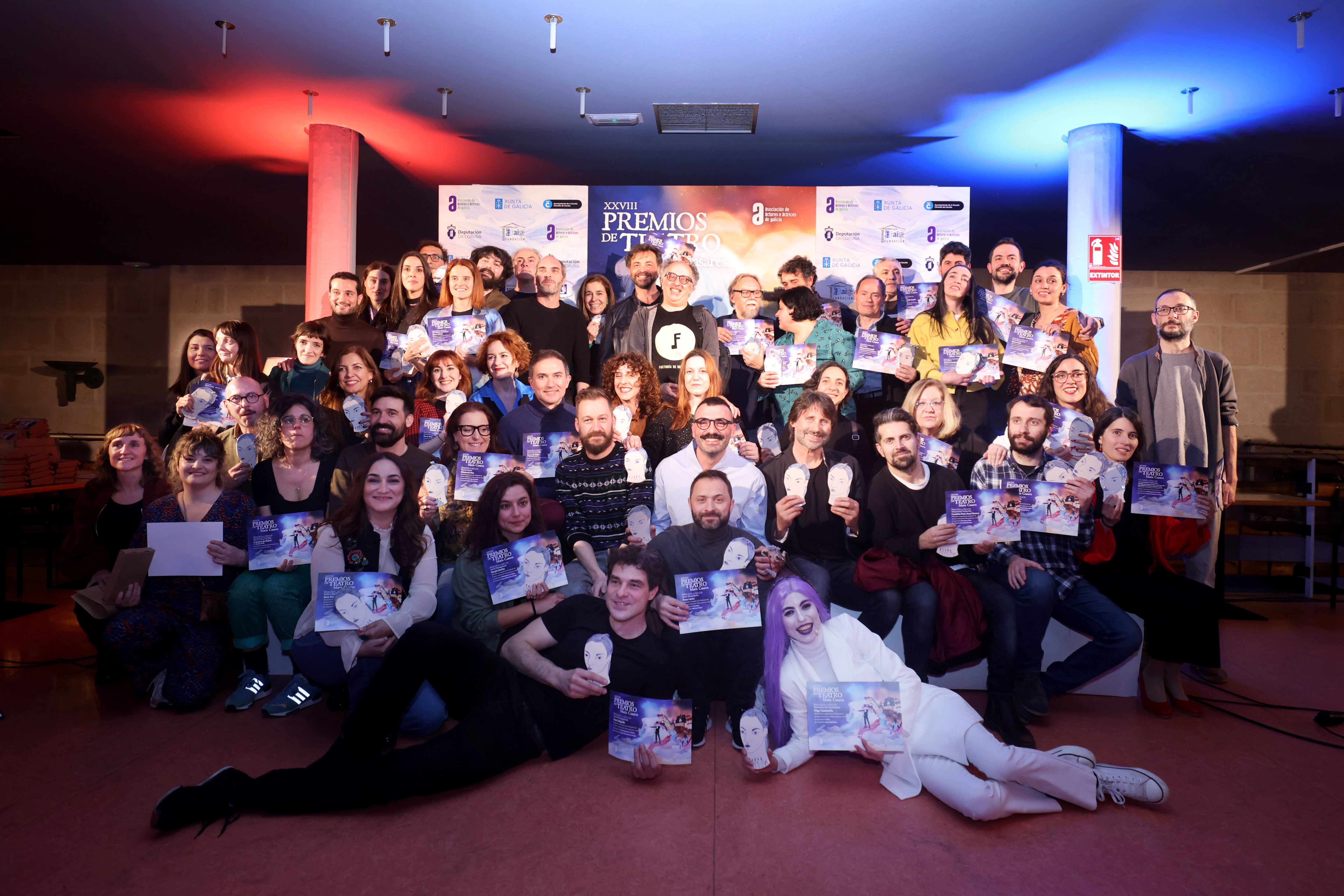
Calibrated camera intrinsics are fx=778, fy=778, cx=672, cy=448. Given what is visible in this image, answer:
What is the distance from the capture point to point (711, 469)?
3.40 meters

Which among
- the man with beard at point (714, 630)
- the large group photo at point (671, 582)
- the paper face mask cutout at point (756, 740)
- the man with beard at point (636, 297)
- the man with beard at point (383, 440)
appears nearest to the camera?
the large group photo at point (671, 582)

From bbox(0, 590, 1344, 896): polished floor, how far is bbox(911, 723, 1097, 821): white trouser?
0.05 m

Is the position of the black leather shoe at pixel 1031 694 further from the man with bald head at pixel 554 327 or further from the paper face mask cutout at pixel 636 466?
the man with bald head at pixel 554 327

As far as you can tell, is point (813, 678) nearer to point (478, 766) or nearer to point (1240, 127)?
point (478, 766)

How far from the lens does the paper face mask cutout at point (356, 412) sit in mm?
3986

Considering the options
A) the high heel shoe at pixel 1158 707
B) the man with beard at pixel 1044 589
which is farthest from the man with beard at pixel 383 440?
the high heel shoe at pixel 1158 707

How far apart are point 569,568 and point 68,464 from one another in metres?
5.24

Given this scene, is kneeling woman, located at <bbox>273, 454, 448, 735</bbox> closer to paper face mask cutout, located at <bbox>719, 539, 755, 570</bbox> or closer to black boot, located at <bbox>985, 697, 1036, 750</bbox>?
paper face mask cutout, located at <bbox>719, 539, 755, 570</bbox>

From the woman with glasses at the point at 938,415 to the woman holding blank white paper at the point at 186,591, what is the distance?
3244 millimetres

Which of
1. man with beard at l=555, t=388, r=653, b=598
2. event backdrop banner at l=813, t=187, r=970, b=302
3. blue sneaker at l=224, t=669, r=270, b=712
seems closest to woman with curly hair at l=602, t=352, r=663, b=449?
man with beard at l=555, t=388, r=653, b=598

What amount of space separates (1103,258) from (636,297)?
3.39 meters

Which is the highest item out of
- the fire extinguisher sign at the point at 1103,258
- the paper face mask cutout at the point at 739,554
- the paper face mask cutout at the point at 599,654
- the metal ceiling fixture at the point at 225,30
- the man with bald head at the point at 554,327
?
the metal ceiling fixture at the point at 225,30

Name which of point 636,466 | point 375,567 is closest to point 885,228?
point 636,466

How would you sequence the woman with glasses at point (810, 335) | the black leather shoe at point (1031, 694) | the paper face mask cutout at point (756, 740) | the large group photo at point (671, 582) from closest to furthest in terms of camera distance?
1. the large group photo at point (671, 582)
2. the paper face mask cutout at point (756, 740)
3. the black leather shoe at point (1031, 694)
4. the woman with glasses at point (810, 335)
